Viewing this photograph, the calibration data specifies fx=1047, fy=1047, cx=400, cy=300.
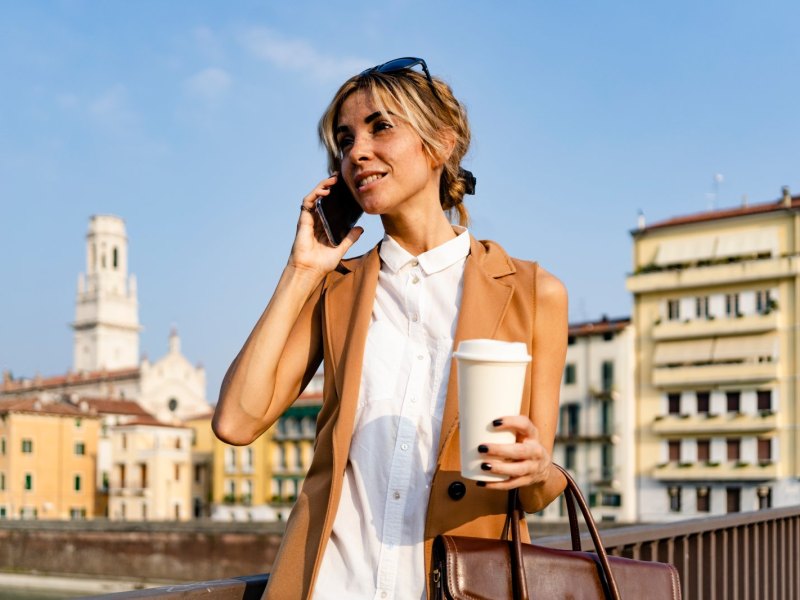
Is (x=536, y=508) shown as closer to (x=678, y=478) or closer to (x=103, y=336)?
(x=678, y=478)

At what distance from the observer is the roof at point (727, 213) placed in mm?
48766

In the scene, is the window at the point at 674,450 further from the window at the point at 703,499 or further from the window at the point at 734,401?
the window at the point at 734,401

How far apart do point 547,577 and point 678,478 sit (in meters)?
50.1

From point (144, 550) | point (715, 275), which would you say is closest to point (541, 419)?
point (144, 550)

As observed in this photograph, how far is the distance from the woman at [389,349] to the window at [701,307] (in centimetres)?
5016

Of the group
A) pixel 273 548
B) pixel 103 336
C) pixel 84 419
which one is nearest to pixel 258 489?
pixel 84 419

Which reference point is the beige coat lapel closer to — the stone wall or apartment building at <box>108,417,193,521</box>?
the stone wall

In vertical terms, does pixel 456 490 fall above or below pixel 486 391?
below

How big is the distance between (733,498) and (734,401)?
14.8 ft

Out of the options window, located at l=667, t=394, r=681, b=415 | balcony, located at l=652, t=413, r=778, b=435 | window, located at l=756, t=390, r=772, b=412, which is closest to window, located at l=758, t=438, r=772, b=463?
balcony, located at l=652, t=413, r=778, b=435

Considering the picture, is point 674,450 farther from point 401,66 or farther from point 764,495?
point 401,66

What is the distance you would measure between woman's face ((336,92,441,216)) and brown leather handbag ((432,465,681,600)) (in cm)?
61

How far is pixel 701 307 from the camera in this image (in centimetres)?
5041

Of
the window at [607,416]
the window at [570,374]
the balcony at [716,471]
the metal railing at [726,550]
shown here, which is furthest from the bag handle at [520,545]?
the window at [570,374]
